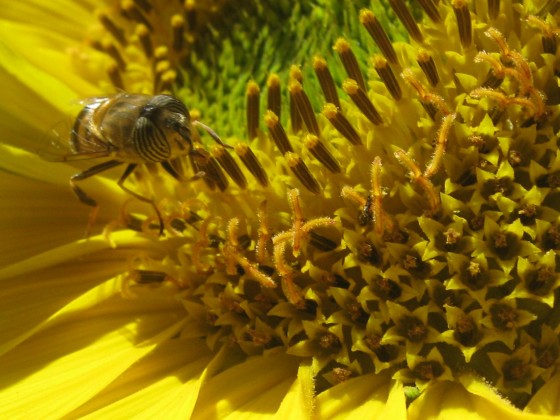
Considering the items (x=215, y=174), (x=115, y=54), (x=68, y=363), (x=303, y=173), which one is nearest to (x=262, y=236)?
(x=303, y=173)

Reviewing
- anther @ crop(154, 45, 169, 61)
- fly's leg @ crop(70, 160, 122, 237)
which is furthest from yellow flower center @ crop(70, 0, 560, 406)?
anther @ crop(154, 45, 169, 61)

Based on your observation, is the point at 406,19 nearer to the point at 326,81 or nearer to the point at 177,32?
the point at 326,81

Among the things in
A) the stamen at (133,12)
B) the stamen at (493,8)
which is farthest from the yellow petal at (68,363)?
the stamen at (493,8)

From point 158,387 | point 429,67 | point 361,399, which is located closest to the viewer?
point 361,399

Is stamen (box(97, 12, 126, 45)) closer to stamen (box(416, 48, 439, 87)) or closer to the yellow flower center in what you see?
the yellow flower center

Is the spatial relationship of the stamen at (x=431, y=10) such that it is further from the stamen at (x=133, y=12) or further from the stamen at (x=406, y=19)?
the stamen at (x=133, y=12)

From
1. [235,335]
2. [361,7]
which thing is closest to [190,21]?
[361,7]

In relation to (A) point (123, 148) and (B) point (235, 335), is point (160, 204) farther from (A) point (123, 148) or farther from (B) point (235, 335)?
(B) point (235, 335)
